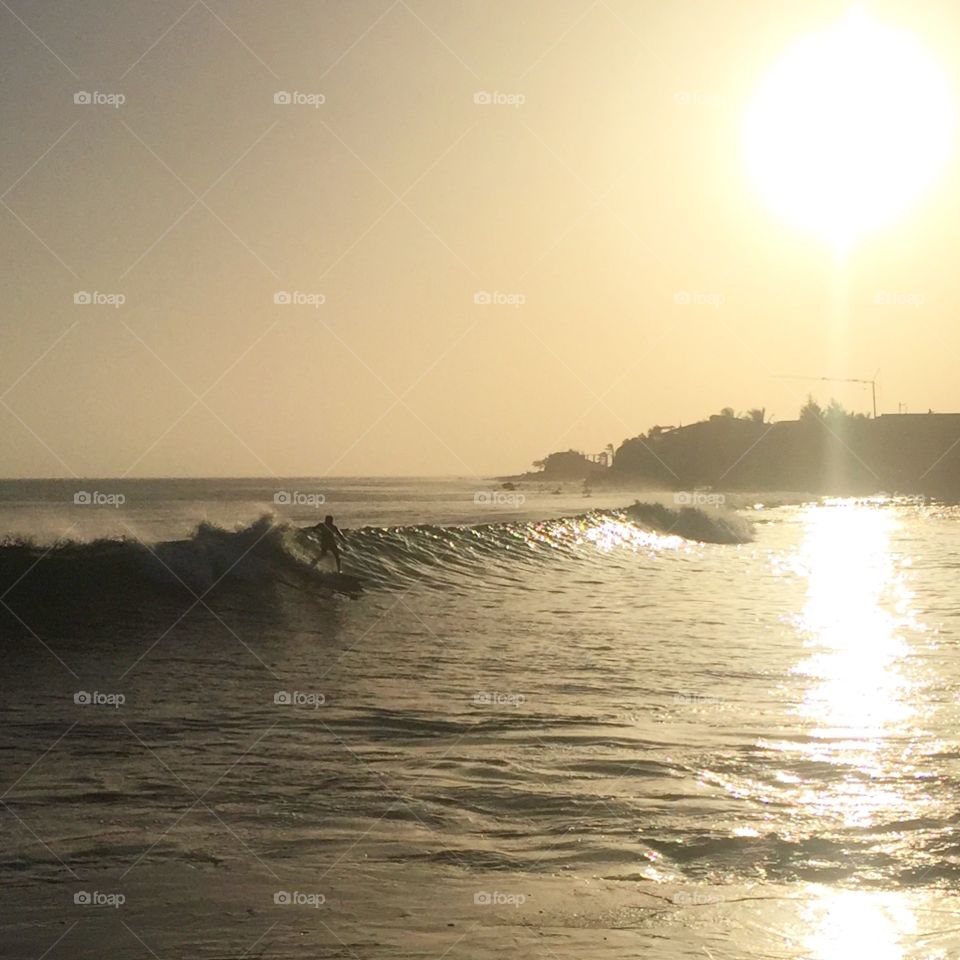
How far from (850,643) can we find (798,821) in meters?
8.41

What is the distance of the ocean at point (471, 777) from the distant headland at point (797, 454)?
117 metres

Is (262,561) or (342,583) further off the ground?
(262,561)

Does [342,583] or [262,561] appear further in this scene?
[262,561]

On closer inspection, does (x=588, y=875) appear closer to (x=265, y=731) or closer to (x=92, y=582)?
(x=265, y=731)

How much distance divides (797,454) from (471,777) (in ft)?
473

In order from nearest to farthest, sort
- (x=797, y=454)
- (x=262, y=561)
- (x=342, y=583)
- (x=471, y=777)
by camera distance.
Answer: (x=471, y=777), (x=342, y=583), (x=262, y=561), (x=797, y=454)

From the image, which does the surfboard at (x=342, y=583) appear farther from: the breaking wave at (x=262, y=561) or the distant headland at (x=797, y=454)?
the distant headland at (x=797, y=454)

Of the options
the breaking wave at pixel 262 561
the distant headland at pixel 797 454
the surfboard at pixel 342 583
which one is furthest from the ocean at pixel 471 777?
the distant headland at pixel 797 454

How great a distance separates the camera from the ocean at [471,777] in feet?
18.5

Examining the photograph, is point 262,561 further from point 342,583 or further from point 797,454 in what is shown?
point 797,454

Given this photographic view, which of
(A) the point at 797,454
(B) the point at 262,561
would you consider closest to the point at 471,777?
(B) the point at 262,561

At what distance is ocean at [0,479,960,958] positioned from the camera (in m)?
5.65

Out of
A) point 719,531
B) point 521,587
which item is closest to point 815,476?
point 719,531

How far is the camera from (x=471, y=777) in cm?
841
